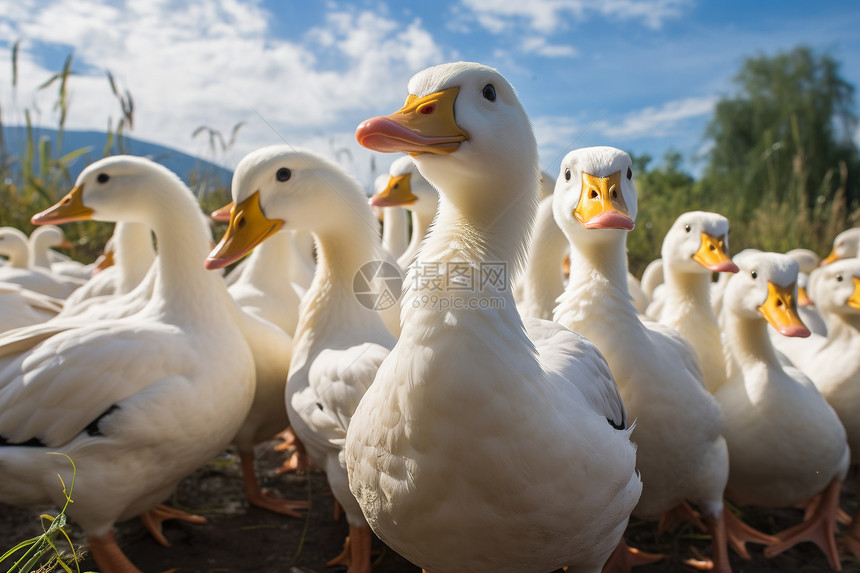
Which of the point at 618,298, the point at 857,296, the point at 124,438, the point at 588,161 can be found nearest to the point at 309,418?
the point at 124,438

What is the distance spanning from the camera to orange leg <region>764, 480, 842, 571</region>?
2.85 m

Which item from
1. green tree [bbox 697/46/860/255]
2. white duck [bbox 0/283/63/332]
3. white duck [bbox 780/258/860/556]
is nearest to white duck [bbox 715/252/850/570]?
white duck [bbox 780/258/860/556]

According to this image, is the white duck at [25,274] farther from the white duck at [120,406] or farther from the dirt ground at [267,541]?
the white duck at [120,406]

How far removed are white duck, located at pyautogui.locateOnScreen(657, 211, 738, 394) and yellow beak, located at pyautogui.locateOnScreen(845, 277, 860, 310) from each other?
67 cm

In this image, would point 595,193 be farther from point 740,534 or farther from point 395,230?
point 395,230

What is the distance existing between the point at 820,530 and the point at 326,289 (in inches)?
106

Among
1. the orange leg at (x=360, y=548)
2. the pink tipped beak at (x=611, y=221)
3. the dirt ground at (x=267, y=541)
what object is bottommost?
the dirt ground at (x=267, y=541)

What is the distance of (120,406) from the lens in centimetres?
231

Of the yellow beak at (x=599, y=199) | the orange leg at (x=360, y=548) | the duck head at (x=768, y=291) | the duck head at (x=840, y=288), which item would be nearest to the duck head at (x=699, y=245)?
the duck head at (x=768, y=291)

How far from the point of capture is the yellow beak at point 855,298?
3.08 m

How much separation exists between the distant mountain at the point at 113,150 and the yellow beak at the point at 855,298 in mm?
6152

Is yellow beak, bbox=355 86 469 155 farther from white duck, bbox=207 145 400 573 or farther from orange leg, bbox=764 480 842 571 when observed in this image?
orange leg, bbox=764 480 842 571

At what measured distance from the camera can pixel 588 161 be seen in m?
2.29

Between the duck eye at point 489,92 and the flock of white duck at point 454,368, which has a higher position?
→ the duck eye at point 489,92
